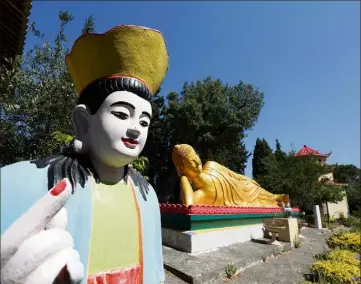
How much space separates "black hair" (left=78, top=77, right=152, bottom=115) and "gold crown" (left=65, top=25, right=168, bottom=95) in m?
0.04

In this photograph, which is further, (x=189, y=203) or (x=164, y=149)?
(x=164, y=149)

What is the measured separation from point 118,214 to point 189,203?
13.3ft

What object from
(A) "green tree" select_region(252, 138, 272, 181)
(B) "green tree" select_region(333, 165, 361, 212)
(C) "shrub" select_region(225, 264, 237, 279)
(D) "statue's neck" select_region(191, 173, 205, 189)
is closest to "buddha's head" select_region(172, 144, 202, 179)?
(D) "statue's neck" select_region(191, 173, 205, 189)

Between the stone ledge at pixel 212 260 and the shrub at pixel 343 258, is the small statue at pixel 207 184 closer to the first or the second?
the stone ledge at pixel 212 260

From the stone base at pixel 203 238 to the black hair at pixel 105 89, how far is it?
369cm

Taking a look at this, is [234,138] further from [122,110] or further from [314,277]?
[122,110]

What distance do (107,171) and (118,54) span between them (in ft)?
2.42

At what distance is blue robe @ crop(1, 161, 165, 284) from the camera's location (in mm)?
1214

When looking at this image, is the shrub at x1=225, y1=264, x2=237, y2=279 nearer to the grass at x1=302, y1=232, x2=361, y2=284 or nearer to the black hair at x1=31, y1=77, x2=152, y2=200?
the grass at x1=302, y1=232, x2=361, y2=284

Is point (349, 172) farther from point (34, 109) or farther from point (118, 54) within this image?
point (118, 54)

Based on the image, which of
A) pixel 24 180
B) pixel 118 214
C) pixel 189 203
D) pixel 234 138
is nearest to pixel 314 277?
pixel 189 203

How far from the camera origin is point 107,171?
1.72 metres

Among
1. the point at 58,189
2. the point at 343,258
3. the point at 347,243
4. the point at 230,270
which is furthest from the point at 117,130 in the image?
the point at 347,243

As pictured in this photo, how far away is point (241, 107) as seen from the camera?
62.6ft
